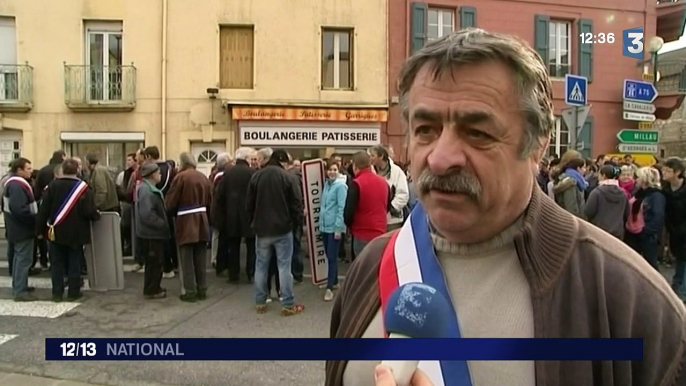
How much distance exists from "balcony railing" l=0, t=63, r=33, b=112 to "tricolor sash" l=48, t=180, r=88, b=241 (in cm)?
1019

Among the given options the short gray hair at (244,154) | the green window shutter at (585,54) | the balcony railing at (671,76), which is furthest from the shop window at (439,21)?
the short gray hair at (244,154)

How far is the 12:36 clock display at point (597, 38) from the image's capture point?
17062 mm

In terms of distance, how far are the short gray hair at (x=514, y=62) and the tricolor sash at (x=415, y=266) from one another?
0.37 metres

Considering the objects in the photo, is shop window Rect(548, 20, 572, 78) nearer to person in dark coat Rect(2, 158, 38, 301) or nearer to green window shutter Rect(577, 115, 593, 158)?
green window shutter Rect(577, 115, 593, 158)

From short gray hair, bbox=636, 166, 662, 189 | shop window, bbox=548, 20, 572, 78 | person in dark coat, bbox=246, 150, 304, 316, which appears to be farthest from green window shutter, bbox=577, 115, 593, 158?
person in dark coat, bbox=246, 150, 304, 316

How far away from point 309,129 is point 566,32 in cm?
948

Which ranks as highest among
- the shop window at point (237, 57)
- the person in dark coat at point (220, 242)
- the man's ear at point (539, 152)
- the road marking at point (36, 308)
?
the shop window at point (237, 57)

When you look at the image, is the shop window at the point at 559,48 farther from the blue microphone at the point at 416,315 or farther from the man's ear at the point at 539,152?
the blue microphone at the point at 416,315

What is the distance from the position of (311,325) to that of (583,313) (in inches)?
193

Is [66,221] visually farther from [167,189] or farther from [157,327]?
[157,327]

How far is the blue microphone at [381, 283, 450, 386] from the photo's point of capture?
3.75ft

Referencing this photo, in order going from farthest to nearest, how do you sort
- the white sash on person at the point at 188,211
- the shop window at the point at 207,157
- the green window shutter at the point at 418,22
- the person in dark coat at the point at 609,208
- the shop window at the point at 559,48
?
the shop window at the point at 559,48
the green window shutter at the point at 418,22
the shop window at the point at 207,157
the person in dark coat at the point at 609,208
the white sash on person at the point at 188,211

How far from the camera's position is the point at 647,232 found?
743 cm

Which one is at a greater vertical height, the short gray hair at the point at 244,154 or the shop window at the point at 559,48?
the shop window at the point at 559,48
